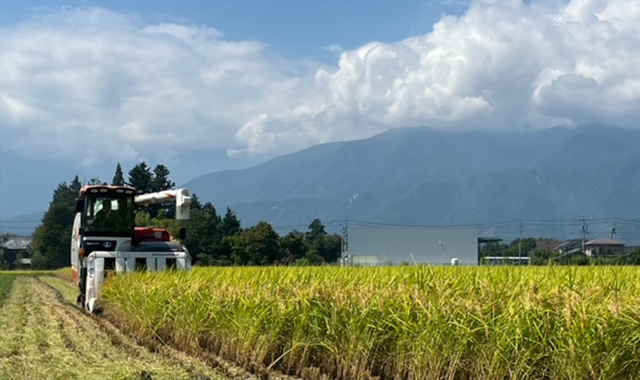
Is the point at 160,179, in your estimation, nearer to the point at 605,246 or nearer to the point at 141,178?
the point at 141,178

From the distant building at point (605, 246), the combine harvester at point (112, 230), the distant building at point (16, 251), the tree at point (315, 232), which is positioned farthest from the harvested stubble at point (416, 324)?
the distant building at point (605, 246)

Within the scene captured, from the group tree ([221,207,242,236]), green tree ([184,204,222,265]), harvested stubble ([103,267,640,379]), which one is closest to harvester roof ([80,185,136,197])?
harvested stubble ([103,267,640,379])

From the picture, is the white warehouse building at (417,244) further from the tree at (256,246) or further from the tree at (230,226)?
the tree at (256,246)

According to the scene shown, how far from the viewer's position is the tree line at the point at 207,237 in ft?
218

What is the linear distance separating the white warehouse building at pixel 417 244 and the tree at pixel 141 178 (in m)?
30.9

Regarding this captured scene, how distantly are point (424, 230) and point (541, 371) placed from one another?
281ft

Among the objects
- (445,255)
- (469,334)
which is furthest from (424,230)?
(469,334)

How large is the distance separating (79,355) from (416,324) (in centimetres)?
479

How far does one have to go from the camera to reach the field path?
8383 millimetres

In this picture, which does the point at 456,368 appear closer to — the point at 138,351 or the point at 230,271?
the point at 138,351

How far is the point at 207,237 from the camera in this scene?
252 feet

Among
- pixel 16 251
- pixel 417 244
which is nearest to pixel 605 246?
pixel 417 244

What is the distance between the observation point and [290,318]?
9.14 m

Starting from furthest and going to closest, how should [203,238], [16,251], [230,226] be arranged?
[16,251]
[230,226]
[203,238]
